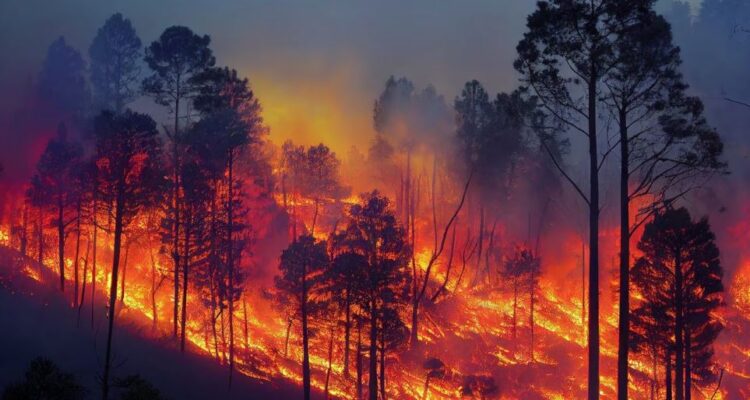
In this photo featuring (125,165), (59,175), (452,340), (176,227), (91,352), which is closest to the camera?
(125,165)

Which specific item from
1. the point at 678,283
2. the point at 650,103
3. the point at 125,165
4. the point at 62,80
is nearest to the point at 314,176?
the point at 125,165

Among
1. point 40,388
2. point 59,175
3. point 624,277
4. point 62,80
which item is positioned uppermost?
point 62,80

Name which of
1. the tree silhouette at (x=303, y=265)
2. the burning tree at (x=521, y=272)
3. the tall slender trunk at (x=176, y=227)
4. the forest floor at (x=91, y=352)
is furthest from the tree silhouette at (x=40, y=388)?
the burning tree at (x=521, y=272)

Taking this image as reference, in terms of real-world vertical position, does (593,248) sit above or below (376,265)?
above

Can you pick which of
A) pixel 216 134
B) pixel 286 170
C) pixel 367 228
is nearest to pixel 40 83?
pixel 286 170

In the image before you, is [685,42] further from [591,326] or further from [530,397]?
[591,326]

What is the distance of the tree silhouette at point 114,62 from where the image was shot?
6328cm

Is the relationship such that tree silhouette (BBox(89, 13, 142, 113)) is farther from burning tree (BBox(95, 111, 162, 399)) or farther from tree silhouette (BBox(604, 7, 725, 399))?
tree silhouette (BBox(604, 7, 725, 399))

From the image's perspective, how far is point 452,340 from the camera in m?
46.5

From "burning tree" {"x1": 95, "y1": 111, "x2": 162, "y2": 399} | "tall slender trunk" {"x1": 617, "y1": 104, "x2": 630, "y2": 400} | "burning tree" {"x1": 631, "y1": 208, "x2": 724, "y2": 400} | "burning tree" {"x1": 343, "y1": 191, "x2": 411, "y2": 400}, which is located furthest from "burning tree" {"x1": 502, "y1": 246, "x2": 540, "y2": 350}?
"tall slender trunk" {"x1": 617, "y1": 104, "x2": 630, "y2": 400}

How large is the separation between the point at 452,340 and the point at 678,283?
894 inches

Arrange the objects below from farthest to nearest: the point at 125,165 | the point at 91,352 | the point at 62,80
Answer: the point at 62,80 → the point at 91,352 → the point at 125,165

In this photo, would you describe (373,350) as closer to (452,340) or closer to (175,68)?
(452,340)

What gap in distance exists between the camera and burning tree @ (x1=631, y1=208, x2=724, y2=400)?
27094 mm
